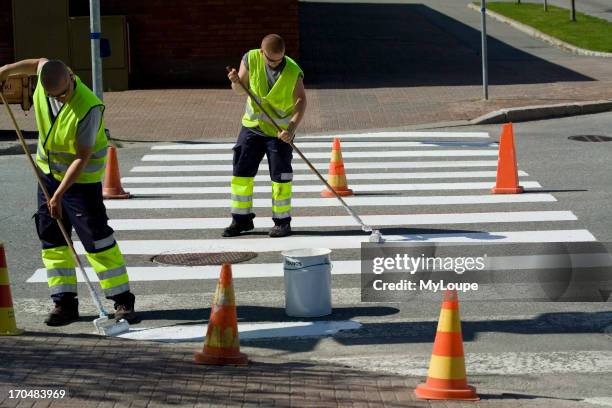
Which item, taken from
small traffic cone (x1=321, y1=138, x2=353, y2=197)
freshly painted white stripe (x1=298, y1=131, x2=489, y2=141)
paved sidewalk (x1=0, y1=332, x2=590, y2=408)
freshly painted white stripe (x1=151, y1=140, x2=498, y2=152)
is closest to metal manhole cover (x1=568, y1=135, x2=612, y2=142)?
freshly painted white stripe (x1=151, y1=140, x2=498, y2=152)

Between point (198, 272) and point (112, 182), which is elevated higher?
point (112, 182)

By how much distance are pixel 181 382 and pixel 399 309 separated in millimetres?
2753

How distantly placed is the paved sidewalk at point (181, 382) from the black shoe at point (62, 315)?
0.78 m

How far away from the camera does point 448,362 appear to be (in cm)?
789

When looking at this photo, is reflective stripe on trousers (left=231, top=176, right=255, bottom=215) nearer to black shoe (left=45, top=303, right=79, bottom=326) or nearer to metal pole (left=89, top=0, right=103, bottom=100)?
black shoe (left=45, top=303, right=79, bottom=326)

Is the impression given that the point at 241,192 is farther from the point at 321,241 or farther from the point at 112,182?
the point at 112,182

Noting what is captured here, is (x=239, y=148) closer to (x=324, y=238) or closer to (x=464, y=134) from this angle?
(x=324, y=238)

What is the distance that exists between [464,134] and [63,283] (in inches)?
451

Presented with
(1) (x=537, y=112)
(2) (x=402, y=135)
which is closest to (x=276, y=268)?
(2) (x=402, y=135)

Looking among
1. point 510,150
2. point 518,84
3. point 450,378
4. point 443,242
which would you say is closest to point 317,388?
point 450,378

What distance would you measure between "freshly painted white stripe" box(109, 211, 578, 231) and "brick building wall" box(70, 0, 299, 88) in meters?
13.1

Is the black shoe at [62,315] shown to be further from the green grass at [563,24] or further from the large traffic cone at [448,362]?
the green grass at [563,24]

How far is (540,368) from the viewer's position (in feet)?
28.8

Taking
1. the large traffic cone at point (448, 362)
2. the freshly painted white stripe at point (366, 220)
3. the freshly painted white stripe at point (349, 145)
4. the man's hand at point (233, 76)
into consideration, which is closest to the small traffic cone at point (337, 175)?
the freshly painted white stripe at point (366, 220)
